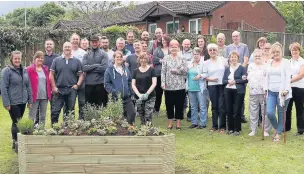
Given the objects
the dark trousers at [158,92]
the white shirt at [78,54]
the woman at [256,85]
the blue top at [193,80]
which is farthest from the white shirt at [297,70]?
the white shirt at [78,54]

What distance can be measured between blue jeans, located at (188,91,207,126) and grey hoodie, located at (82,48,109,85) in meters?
2.16

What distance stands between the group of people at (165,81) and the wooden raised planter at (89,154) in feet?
6.91

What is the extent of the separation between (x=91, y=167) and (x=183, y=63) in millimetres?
4242

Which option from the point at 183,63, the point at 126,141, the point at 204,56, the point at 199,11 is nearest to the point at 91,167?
the point at 126,141

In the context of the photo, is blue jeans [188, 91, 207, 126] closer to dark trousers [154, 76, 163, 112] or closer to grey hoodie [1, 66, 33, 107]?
dark trousers [154, 76, 163, 112]

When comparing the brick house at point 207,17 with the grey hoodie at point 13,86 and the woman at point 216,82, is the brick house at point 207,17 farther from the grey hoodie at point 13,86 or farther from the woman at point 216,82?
the grey hoodie at point 13,86

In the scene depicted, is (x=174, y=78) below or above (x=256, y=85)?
above

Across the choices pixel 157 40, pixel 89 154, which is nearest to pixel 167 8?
pixel 157 40

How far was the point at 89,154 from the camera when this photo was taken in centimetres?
543

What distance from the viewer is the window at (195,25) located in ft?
98.1

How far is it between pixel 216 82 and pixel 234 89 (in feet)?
1.67

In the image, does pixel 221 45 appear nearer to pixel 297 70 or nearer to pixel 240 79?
pixel 240 79

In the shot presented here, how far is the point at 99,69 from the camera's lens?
8.27 metres

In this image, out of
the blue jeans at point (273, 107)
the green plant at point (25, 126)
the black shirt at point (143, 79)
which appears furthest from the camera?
the black shirt at point (143, 79)
